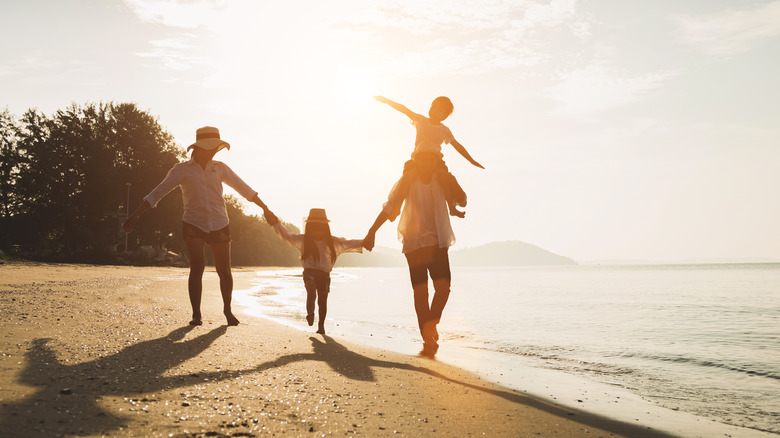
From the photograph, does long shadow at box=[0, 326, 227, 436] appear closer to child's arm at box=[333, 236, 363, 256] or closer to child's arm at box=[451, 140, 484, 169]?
child's arm at box=[451, 140, 484, 169]

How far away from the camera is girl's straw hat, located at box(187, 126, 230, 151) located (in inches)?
260

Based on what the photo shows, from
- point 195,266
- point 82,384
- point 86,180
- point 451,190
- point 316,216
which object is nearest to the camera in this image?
point 82,384

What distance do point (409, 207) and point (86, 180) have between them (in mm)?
45365

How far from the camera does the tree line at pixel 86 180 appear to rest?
44.0 meters

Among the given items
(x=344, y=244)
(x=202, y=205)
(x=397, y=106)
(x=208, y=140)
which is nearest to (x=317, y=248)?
(x=344, y=244)

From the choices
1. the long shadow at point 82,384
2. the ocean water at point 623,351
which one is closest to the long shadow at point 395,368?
the long shadow at point 82,384

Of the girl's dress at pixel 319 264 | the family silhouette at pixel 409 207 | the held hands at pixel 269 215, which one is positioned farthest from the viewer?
the girl's dress at pixel 319 264

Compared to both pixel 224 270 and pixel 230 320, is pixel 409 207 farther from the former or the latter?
pixel 230 320

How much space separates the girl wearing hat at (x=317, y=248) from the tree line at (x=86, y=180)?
3759 centimetres

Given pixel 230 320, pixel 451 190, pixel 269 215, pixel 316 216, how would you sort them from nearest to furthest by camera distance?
pixel 451 190
pixel 230 320
pixel 269 215
pixel 316 216

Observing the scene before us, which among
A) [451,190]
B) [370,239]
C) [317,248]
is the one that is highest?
[451,190]

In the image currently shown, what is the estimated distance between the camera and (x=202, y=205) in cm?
643

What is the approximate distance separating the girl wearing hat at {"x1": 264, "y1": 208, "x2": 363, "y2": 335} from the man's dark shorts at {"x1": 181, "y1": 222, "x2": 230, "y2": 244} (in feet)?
4.47

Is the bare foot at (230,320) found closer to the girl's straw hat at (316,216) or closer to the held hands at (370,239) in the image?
the held hands at (370,239)
